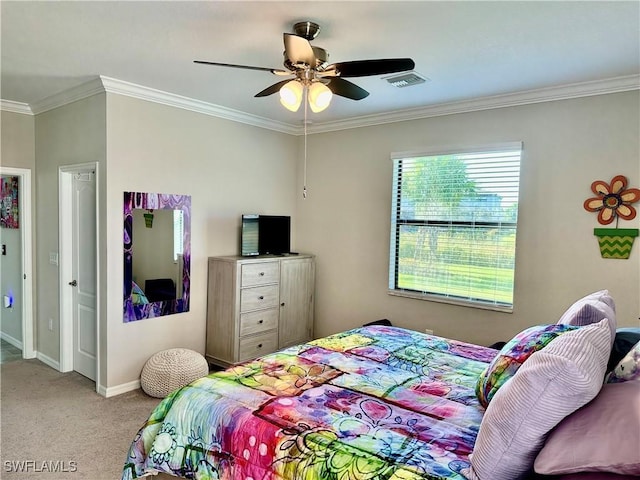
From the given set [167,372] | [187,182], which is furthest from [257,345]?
[187,182]

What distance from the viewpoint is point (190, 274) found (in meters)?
4.23

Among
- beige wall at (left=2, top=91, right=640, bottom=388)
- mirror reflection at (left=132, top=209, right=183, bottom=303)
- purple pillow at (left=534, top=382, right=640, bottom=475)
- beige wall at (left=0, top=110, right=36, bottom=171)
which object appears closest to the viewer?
purple pillow at (left=534, top=382, right=640, bottom=475)

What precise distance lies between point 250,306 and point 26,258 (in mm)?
Answer: 2476

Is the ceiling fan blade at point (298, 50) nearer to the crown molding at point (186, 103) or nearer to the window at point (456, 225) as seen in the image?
the crown molding at point (186, 103)

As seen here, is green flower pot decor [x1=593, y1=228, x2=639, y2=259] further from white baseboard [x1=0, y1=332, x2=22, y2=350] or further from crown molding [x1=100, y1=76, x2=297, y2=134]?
white baseboard [x1=0, y1=332, x2=22, y2=350]

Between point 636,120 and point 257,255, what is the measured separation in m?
3.51

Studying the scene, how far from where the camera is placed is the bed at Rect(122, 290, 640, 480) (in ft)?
5.01

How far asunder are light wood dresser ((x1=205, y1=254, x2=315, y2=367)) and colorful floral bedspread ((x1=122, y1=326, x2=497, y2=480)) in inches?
68.9

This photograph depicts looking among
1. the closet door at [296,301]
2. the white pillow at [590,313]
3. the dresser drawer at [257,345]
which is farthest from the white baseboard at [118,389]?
the white pillow at [590,313]

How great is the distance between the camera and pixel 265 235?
15.3ft

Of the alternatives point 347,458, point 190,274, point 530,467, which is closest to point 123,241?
point 190,274

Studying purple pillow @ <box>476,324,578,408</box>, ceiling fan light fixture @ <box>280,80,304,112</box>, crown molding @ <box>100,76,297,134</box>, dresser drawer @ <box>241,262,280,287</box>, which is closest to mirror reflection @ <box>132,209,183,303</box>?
dresser drawer @ <box>241,262,280,287</box>

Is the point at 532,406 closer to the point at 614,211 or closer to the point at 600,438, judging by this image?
the point at 600,438

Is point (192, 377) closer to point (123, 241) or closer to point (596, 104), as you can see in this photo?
point (123, 241)
